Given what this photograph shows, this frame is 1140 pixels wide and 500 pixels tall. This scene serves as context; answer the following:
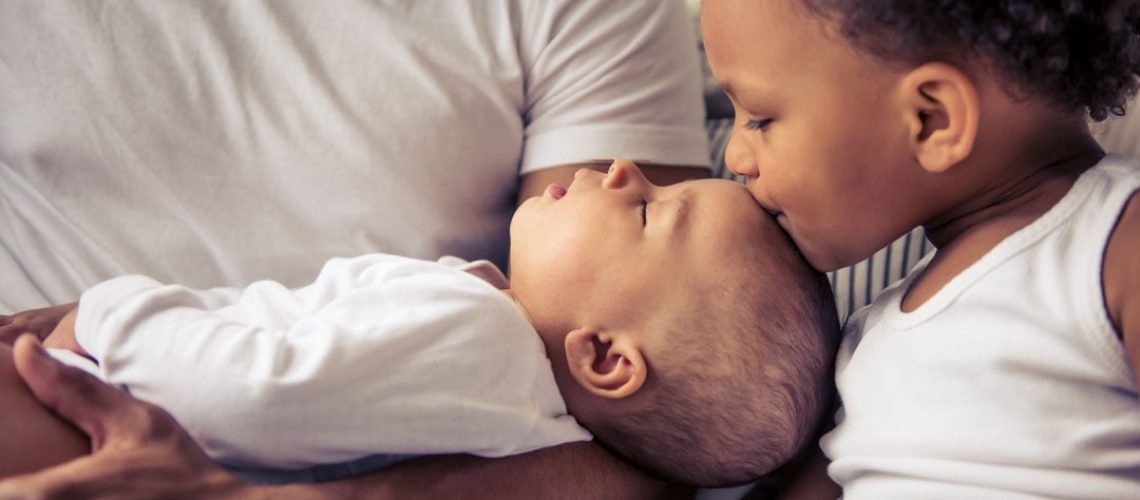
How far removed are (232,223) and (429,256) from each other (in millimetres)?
283

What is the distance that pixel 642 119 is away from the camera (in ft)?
4.44

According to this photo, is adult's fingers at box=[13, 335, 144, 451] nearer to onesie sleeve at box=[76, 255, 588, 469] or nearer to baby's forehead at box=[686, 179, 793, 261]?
onesie sleeve at box=[76, 255, 588, 469]

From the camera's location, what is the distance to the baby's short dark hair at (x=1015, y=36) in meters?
0.81

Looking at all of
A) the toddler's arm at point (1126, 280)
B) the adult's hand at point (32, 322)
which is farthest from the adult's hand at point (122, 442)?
the toddler's arm at point (1126, 280)

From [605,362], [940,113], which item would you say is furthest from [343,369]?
[940,113]

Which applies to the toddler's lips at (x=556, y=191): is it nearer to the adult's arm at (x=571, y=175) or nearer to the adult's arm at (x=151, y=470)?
the adult's arm at (x=571, y=175)

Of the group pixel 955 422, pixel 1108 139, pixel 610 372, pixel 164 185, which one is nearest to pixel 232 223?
pixel 164 185

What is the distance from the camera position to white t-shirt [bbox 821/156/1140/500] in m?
0.81

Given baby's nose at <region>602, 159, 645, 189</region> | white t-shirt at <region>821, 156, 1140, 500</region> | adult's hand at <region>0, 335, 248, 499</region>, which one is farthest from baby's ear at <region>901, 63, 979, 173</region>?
adult's hand at <region>0, 335, 248, 499</region>

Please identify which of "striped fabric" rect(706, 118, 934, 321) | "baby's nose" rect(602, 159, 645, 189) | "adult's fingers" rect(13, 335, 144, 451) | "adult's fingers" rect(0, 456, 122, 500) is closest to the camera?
"adult's fingers" rect(0, 456, 122, 500)

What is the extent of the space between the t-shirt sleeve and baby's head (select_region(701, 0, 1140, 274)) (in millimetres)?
358

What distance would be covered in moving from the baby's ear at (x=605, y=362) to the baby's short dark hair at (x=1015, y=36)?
1.34 ft

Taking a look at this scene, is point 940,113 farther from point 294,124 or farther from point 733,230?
point 294,124

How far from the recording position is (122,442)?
31.4 inches
